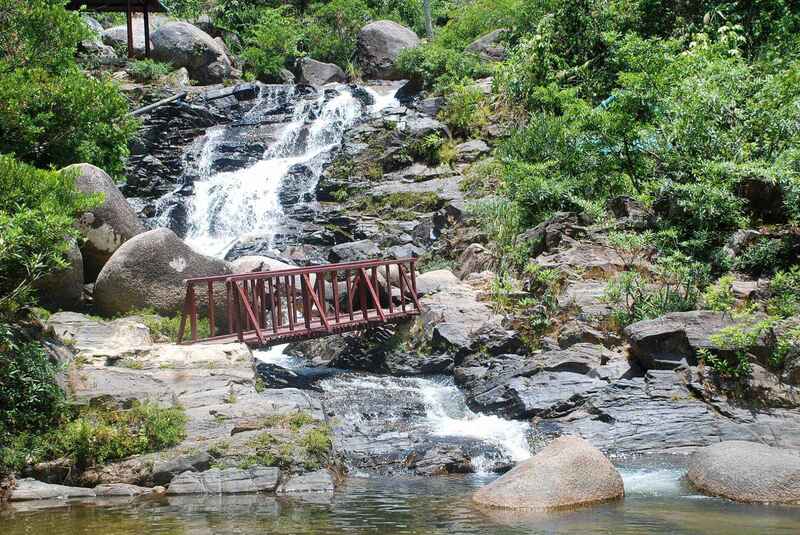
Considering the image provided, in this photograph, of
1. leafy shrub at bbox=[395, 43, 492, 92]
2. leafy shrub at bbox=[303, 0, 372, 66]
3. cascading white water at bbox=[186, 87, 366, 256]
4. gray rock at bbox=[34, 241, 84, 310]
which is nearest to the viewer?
gray rock at bbox=[34, 241, 84, 310]

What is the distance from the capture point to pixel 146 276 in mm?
15867

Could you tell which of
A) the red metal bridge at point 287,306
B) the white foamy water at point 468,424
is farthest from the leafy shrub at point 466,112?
the white foamy water at point 468,424

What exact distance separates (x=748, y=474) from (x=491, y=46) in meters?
27.2

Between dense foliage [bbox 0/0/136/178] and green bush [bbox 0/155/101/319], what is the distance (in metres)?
5.32

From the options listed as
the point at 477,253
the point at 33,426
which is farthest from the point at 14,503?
the point at 477,253

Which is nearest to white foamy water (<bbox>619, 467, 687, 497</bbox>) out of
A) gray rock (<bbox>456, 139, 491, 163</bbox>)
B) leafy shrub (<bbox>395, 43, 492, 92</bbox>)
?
gray rock (<bbox>456, 139, 491, 163</bbox>)

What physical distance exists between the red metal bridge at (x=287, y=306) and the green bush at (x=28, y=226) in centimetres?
296

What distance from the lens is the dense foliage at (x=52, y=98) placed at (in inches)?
650

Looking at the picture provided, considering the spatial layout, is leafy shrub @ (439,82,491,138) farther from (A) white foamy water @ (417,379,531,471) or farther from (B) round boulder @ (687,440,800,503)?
(B) round boulder @ (687,440,800,503)

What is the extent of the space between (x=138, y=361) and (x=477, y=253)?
979 centimetres

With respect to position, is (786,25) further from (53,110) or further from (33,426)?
(33,426)

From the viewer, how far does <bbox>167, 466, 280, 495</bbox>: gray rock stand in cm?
1000

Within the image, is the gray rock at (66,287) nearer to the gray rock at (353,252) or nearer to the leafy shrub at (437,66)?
the gray rock at (353,252)

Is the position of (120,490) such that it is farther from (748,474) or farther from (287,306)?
(748,474)
